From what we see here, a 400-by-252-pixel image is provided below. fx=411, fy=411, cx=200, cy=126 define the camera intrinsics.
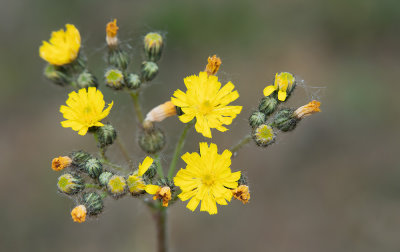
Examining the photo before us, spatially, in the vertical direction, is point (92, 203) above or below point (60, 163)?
below

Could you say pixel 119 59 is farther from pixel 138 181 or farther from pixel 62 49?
pixel 138 181

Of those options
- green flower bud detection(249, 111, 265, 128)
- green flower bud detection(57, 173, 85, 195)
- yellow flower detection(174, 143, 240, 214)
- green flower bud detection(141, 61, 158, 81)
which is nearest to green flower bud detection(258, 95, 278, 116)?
green flower bud detection(249, 111, 265, 128)

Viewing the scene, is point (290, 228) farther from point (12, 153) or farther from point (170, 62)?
point (12, 153)

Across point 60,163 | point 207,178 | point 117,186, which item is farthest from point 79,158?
point 207,178

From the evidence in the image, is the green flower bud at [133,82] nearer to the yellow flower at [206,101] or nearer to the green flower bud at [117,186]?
the yellow flower at [206,101]

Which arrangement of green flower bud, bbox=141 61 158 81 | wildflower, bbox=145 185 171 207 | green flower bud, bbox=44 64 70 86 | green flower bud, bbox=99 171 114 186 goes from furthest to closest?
1. green flower bud, bbox=44 64 70 86
2. green flower bud, bbox=141 61 158 81
3. green flower bud, bbox=99 171 114 186
4. wildflower, bbox=145 185 171 207

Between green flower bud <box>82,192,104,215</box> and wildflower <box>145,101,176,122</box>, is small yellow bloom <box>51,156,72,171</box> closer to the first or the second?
green flower bud <box>82,192,104,215</box>
